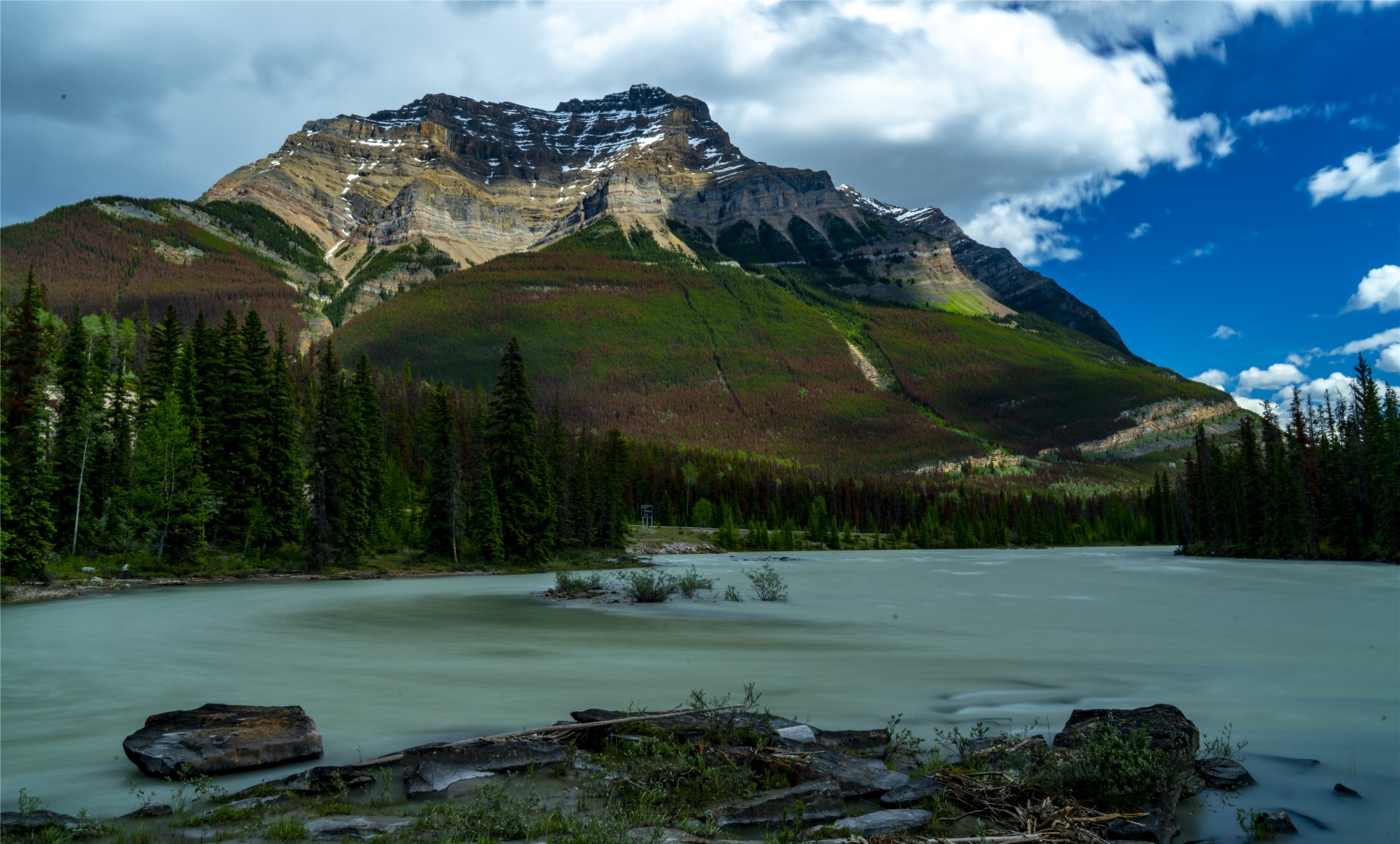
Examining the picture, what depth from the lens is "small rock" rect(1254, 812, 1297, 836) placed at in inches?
316

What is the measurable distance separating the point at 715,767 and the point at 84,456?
48.8 metres

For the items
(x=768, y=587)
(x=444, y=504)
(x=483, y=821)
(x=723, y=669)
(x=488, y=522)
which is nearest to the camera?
(x=483, y=821)

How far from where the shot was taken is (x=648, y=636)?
24.2 m

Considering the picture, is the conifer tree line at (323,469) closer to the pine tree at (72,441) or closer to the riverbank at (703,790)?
the pine tree at (72,441)

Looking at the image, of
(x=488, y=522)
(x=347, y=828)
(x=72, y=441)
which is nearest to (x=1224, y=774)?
(x=347, y=828)

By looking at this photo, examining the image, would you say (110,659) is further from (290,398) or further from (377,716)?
(290,398)

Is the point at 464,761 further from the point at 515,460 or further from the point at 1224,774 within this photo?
the point at 515,460

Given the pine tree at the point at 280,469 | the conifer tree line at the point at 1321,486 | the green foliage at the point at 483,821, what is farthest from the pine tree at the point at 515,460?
the conifer tree line at the point at 1321,486

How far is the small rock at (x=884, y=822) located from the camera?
726 centimetres

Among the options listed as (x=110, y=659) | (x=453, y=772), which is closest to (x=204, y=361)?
(x=110, y=659)

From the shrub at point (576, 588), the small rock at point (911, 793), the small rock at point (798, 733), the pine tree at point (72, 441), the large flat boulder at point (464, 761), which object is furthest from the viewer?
the pine tree at point (72, 441)

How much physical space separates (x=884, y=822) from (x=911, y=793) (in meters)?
1.12

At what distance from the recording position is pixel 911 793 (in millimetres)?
8422

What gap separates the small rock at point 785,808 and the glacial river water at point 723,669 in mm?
3761
